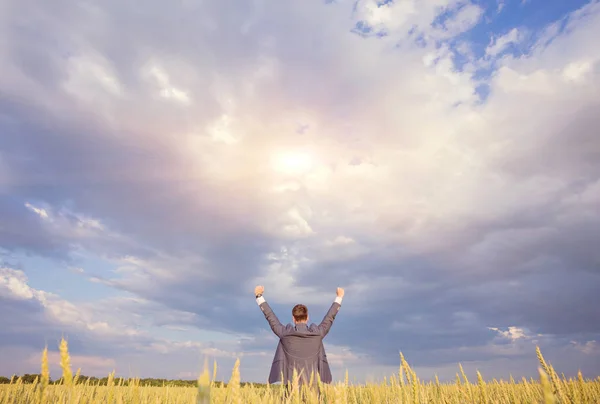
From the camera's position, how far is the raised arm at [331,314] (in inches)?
380

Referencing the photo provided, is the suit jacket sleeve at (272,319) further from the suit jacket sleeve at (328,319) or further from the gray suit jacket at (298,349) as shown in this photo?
the suit jacket sleeve at (328,319)

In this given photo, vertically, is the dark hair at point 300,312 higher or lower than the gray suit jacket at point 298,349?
higher

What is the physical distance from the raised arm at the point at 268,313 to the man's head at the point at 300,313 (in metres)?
0.38

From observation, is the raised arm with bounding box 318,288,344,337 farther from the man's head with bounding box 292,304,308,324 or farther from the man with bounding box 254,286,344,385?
the man's head with bounding box 292,304,308,324

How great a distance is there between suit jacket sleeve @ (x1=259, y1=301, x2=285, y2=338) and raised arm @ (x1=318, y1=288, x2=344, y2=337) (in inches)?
35.9

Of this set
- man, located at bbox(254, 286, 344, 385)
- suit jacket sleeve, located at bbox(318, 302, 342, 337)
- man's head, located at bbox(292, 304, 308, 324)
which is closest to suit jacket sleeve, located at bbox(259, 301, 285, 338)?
man, located at bbox(254, 286, 344, 385)

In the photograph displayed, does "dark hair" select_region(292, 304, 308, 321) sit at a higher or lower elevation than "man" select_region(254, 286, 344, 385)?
higher

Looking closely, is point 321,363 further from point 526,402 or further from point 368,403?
point 526,402

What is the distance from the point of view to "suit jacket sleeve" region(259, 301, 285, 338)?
9568mm

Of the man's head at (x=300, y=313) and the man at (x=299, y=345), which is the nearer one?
the man at (x=299, y=345)

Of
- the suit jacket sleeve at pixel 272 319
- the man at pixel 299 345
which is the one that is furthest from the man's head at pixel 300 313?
the suit jacket sleeve at pixel 272 319

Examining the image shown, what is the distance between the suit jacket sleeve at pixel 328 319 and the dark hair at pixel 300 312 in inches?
17.9

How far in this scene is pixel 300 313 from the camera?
31.3ft

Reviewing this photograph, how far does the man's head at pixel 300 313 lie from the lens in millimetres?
9539
